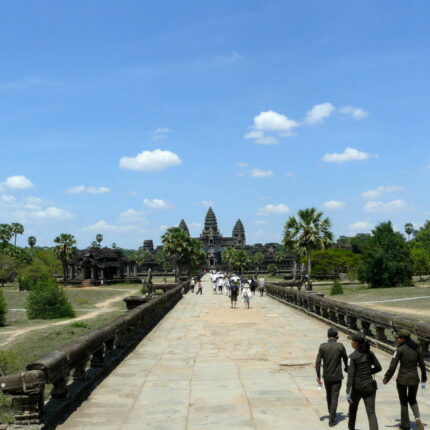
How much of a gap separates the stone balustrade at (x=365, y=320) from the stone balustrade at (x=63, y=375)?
21.4 feet

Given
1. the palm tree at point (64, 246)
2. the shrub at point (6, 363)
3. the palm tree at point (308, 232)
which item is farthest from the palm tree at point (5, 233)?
the shrub at point (6, 363)

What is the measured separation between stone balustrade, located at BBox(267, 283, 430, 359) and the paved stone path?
2.82ft

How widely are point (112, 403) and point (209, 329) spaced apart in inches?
441

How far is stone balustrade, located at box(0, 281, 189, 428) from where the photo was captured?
6766 mm

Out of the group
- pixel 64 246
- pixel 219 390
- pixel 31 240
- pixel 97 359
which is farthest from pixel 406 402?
pixel 31 240

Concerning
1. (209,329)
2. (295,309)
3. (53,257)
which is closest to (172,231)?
(53,257)

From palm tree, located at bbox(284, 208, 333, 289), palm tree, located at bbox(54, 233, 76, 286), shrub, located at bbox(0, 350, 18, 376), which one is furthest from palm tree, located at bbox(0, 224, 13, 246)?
shrub, located at bbox(0, 350, 18, 376)

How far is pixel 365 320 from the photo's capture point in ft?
52.0

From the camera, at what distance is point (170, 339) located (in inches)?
704

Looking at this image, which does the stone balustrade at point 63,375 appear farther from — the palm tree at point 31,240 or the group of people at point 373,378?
the palm tree at point 31,240

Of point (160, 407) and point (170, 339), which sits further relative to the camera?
point (170, 339)

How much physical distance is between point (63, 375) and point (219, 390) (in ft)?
9.72

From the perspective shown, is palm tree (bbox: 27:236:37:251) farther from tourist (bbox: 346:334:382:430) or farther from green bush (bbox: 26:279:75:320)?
tourist (bbox: 346:334:382:430)

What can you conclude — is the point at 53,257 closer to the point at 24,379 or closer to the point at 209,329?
the point at 209,329
